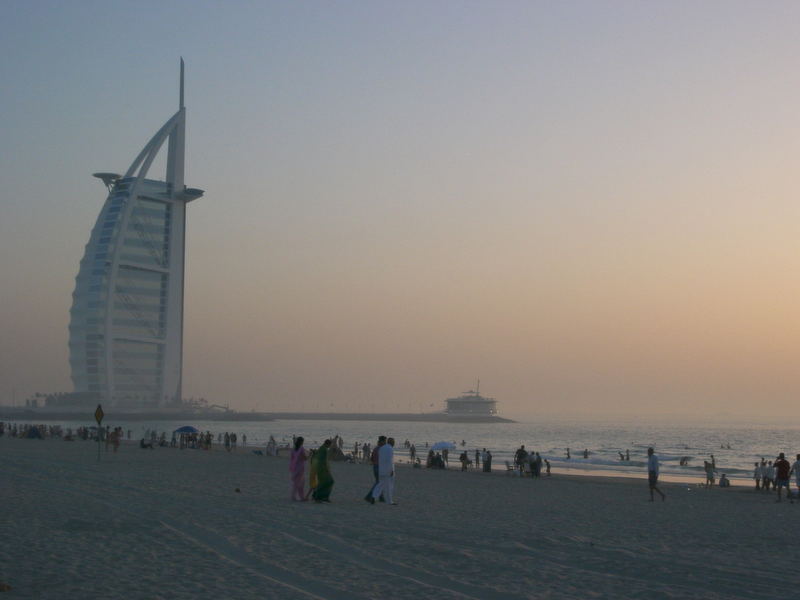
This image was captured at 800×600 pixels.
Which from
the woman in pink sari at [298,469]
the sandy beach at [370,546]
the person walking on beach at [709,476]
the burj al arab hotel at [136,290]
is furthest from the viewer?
the burj al arab hotel at [136,290]

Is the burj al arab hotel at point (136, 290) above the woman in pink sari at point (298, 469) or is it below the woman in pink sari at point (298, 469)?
above

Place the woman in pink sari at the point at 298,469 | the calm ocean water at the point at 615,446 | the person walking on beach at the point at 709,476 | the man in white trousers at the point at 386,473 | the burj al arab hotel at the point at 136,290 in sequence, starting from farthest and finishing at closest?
the burj al arab hotel at the point at 136,290
the calm ocean water at the point at 615,446
the person walking on beach at the point at 709,476
the woman in pink sari at the point at 298,469
the man in white trousers at the point at 386,473

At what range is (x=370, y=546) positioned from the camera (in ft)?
34.6

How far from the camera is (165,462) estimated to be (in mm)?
29422

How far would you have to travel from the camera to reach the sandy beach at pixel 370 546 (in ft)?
26.7

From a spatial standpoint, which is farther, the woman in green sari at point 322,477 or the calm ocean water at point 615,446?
the calm ocean water at point 615,446

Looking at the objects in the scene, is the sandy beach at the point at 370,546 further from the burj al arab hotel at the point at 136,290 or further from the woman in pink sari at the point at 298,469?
the burj al arab hotel at the point at 136,290

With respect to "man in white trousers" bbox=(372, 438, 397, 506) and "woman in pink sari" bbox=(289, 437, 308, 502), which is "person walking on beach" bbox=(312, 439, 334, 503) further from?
"man in white trousers" bbox=(372, 438, 397, 506)

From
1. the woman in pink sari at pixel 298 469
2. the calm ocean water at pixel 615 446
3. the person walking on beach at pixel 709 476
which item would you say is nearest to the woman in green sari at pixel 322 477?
the woman in pink sari at pixel 298 469

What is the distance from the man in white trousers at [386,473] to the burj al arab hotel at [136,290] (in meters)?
119

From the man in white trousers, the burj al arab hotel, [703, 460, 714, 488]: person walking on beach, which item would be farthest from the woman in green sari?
the burj al arab hotel

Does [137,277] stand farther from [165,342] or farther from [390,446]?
[390,446]

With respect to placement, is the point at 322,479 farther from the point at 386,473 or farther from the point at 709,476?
the point at 709,476

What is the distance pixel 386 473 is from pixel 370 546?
18.2ft
